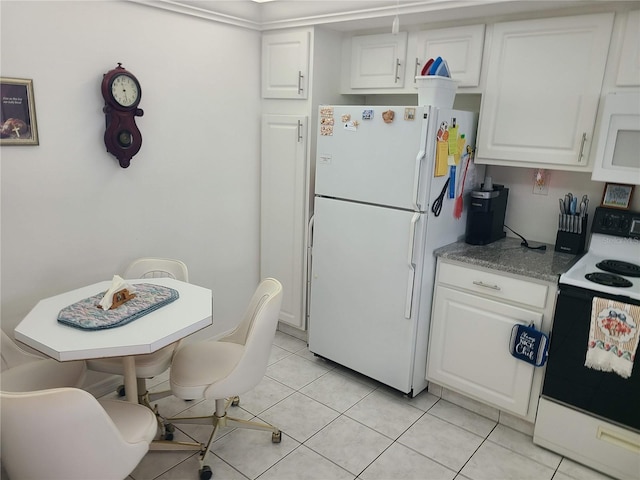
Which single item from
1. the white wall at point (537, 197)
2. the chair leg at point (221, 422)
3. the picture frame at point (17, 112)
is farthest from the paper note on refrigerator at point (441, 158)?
the picture frame at point (17, 112)

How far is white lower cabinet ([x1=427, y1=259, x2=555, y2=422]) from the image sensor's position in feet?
7.66

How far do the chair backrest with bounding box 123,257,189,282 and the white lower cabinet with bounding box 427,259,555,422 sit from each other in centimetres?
148

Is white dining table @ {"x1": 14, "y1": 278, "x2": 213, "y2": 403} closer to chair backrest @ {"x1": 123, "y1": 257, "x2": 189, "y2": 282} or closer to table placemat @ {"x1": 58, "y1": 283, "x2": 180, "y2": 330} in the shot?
table placemat @ {"x1": 58, "y1": 283, "x2": 180, "y2": 330}

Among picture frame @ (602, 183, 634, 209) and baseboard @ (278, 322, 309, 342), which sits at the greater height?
picture frame @ (602, 183, 634, 209)

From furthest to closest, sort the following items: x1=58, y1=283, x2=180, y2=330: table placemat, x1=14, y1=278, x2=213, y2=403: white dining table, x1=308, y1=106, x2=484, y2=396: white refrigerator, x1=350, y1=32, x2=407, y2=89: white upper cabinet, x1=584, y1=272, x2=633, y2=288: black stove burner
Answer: x1=350, y1=32, x2=407, y2=89: white upper cabinet
x1=308, y1=106, x2=484, y2=396: white refrigerator
x1=584, y1=272, x2=633, y2=288: black stove burner
x1=58, y1=283, x2=180, y2=330: table placemat
x1=14, y1=278, x2=213, y2=403: white dining table

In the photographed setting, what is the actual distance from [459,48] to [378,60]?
0.54 m

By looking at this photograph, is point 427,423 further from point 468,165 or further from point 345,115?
point 345,115

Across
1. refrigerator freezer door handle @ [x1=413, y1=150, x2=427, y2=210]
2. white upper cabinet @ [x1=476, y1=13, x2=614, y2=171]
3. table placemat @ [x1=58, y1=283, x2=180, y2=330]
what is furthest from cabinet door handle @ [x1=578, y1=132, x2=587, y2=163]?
table placemat @ [x1=58, y1=283, x2=180, y2=330]

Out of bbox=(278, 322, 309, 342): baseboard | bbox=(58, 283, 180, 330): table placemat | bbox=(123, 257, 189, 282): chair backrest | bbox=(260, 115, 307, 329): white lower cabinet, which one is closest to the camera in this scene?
bbox=(58, 283, 180, 330): table placemat

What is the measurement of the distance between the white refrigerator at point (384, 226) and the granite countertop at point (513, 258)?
0.41ft

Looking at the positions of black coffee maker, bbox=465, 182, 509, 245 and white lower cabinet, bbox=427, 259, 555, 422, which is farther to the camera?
black coffee maker, bbox=465, 182, 509, 245

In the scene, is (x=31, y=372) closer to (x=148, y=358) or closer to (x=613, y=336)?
(x=148, y=358)

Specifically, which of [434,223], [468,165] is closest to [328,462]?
[434,223]

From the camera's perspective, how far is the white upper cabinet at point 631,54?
6.88 ft
